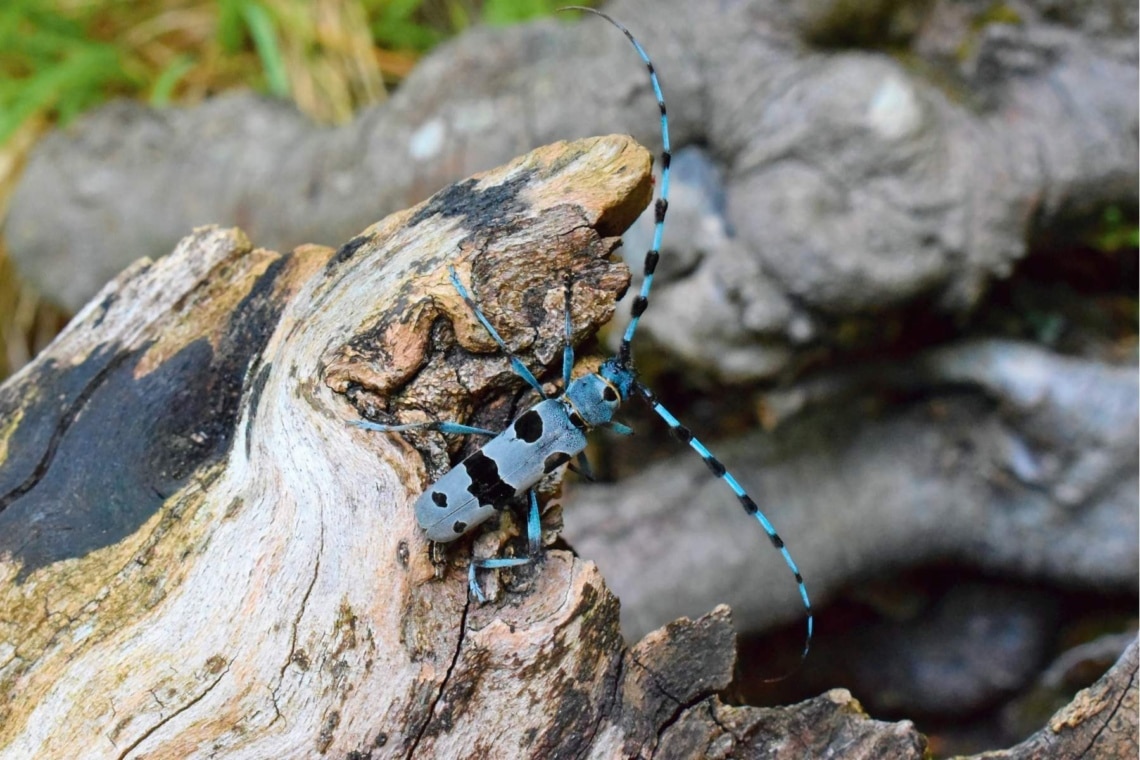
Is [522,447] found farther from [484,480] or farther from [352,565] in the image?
[352,565]

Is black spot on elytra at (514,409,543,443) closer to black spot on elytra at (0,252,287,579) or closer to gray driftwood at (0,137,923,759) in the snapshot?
gray driftwood at (0,137,923,759)

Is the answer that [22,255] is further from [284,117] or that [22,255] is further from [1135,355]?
[1135,355]

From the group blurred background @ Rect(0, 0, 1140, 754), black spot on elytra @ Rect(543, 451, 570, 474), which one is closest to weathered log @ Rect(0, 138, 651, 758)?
black spot on elytra @ Rect(543, 451, 570, 474)

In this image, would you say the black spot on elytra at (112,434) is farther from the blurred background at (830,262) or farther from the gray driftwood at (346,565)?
the blurred background at (830,262)

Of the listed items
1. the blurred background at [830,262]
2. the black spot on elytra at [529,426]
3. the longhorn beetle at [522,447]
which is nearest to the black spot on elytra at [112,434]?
the longhorn beetle at [522,447]

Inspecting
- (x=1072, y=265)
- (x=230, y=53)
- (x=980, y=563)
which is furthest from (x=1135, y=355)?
(x=230, y=53)
